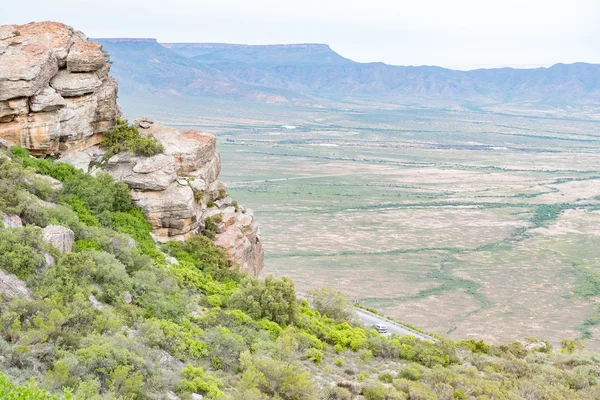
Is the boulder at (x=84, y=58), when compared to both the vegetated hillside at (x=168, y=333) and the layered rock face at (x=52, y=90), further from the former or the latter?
the vegetated hillside at (x=168, y=333)

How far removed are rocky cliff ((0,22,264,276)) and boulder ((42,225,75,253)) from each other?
22.9 feet

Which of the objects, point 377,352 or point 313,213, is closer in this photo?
point 377,352

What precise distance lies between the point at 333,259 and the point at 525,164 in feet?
329

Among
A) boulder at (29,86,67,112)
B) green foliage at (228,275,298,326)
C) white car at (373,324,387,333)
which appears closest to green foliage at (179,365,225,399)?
green foliage at (228,275,298,326)

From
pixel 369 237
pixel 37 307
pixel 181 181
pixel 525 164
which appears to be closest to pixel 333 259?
pixel 369 237

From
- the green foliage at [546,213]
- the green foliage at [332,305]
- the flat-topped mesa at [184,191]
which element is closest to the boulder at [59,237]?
the flat-topped mesa at [184,191]

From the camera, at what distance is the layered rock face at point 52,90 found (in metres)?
28.0

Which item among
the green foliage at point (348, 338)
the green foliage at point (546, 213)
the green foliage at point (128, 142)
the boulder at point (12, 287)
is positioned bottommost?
the green foliage at point (546, 213)

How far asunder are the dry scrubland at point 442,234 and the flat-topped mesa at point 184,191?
68.0 feet

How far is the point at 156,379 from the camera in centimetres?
1655

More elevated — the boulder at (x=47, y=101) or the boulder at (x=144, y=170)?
the boulder at (x=47, y=101)

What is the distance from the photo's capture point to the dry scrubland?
54.5m

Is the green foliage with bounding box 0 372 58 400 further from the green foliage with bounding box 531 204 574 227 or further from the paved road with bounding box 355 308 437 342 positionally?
the green foliage with bounding box 531 204 574 227

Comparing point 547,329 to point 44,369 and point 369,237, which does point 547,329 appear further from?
point 44,369
